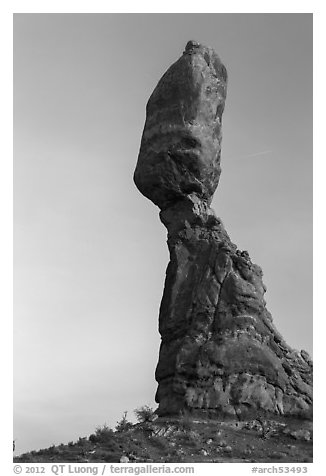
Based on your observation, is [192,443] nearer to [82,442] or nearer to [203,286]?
[82,442]

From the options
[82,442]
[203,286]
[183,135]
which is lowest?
[82,442]

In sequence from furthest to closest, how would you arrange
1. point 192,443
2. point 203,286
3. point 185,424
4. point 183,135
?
point 183,135
point 203,286
point 185,424
point 192,443

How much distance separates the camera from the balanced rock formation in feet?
93.2

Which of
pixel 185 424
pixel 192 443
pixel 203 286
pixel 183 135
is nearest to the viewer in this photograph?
pixel 192 443

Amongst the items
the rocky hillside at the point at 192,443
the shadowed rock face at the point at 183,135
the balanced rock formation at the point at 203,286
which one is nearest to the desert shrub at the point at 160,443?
the rocky hillside at the point at 192,443

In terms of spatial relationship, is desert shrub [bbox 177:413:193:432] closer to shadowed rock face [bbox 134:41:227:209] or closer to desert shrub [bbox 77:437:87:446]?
desert shrub [bbox 77:437:87:446]

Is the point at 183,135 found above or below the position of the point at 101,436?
above

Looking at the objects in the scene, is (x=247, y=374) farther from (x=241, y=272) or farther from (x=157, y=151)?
(x=157, y=151)

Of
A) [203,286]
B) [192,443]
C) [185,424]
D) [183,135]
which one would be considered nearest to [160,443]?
[192,443]

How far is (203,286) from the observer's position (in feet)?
100
